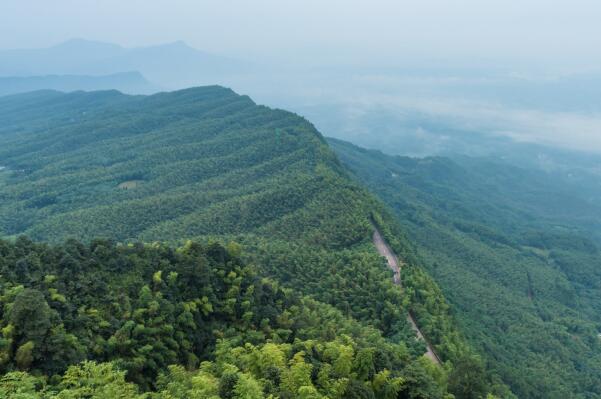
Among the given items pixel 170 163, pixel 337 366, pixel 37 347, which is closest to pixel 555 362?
pixel 337 366

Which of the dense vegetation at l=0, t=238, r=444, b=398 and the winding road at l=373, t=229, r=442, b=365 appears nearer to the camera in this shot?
the dense vegetation at l=0, t=238, r=444, b=398

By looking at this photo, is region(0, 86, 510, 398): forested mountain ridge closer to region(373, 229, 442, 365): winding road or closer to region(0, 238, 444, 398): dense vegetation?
region(0, 238, 444, 398): dense vegetation

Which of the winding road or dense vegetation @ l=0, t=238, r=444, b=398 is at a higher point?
dense vegetation @ l=0, t=238, r=444, b=398

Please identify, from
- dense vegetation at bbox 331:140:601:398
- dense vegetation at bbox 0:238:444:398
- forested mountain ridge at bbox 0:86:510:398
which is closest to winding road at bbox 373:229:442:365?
forested mountain ridge at bbox 0:86:510:398

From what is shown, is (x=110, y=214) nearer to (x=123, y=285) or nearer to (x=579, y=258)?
(x=123, y=285)

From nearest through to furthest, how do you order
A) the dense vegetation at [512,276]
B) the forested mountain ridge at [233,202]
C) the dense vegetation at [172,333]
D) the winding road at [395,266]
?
the dense vegetation at [172,333], the winding road at [395,266], the forested mountain ridge at [233,202], the dense vegetation at [512,276]

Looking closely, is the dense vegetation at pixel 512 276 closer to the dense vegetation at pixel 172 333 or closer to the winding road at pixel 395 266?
the winding road at pixel 395 266

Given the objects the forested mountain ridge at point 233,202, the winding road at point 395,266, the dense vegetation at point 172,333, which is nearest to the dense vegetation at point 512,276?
the winding road at point 395,266

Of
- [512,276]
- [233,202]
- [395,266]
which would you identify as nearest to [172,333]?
[395,266]
